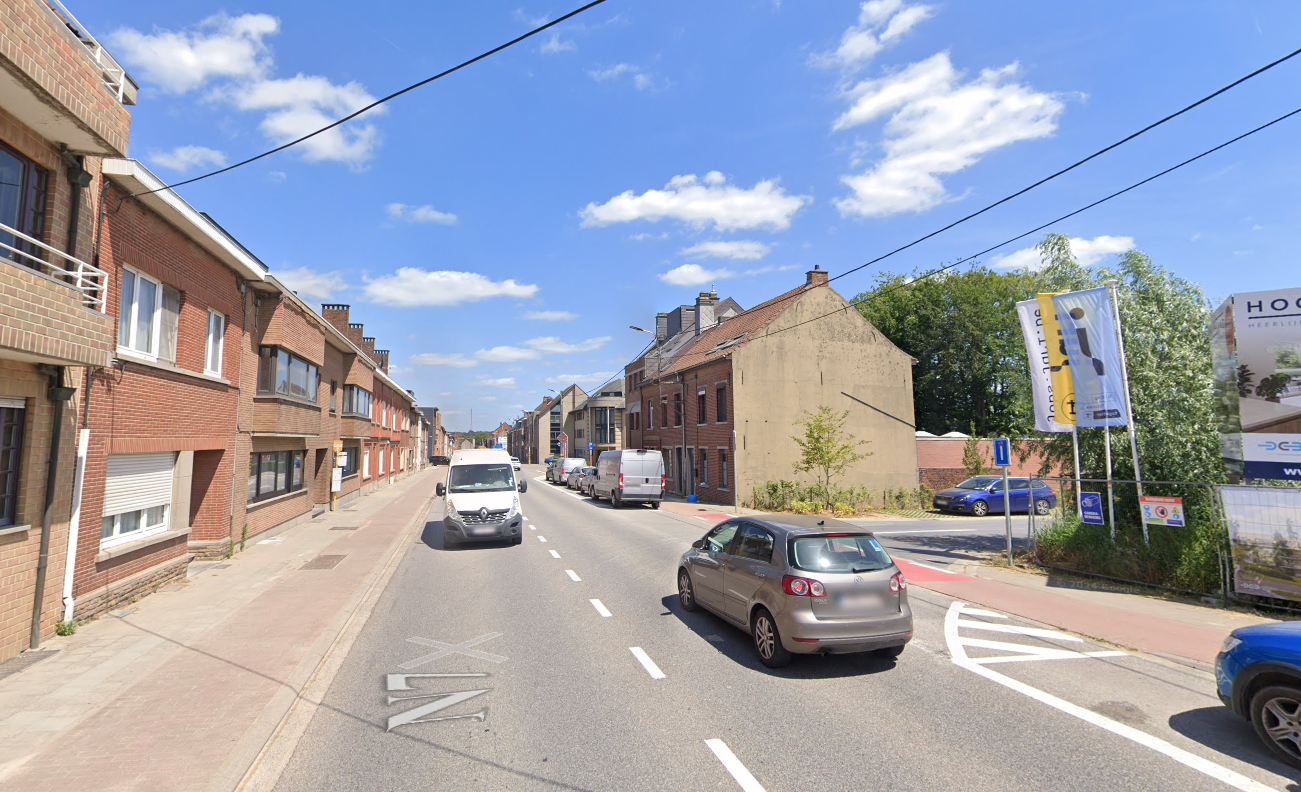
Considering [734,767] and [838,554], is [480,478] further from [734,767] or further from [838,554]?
[734,767]

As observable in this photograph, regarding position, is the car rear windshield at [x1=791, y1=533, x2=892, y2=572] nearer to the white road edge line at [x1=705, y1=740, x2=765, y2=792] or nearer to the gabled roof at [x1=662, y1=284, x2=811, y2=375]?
the white road edge line at [x1=705, y1=740, x2=765, y2=792]

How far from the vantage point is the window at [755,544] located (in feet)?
24.0

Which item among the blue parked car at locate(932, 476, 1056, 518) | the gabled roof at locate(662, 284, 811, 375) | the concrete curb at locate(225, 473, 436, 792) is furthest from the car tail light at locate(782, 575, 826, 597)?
the blue parked car at locate(932, 476, 1056, 518)

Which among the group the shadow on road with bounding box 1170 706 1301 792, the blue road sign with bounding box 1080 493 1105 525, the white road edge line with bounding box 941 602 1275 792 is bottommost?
the shadow on road with bounding box 1170 706 1301 792

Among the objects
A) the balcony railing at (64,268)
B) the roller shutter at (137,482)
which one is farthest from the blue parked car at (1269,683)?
the roller shutter at (137,482)

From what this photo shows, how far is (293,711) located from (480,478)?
11.2m

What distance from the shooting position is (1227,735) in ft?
17.1

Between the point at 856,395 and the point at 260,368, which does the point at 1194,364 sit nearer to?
the point at 856,395

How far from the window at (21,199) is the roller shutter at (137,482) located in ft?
11.3

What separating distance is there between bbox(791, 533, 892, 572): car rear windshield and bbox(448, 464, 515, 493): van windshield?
36.2 feet

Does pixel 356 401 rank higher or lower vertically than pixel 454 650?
higher

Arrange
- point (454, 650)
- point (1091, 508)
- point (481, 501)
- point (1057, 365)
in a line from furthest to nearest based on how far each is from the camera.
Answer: point (481, 501), point (1057, 365), point (1091, 508), point (454, 650)

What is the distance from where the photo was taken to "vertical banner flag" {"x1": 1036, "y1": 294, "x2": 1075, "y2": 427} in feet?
43.6

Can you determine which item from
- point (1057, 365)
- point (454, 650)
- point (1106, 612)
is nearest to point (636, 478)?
point (1057, 365)
